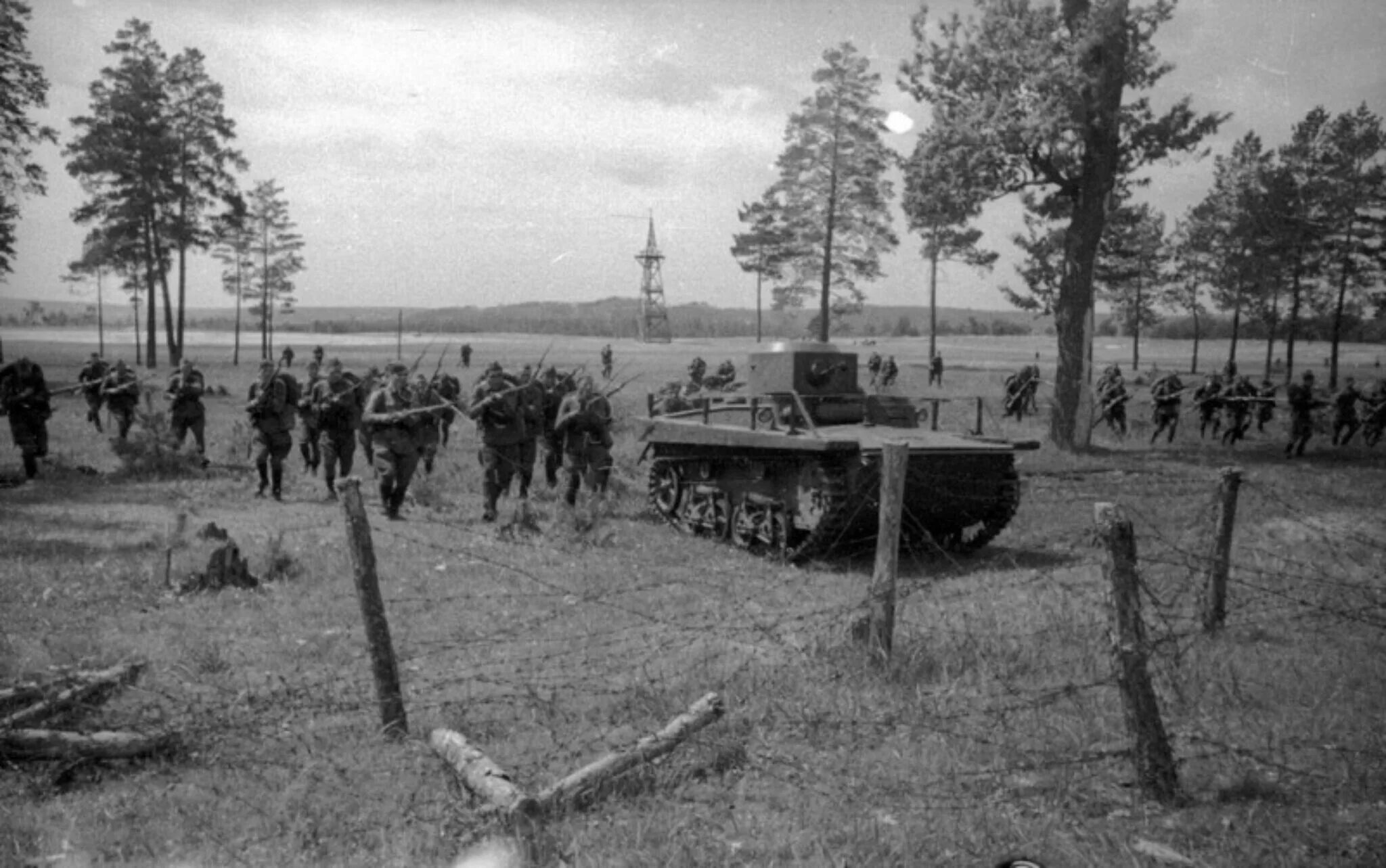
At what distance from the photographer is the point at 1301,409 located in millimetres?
20797

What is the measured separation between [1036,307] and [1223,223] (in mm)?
7925

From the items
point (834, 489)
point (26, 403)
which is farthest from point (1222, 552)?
point (26, 403)

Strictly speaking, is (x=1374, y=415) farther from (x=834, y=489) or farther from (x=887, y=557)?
(x=887, y=557)

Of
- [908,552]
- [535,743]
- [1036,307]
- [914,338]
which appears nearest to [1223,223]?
[1036,307]

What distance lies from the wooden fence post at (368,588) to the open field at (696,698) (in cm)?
35

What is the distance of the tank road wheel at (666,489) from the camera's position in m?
13.5

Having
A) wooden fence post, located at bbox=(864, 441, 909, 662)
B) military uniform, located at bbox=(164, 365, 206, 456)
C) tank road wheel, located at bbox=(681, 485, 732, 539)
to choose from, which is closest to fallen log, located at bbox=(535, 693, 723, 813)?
wooden fence post, located at bbox=(864, 441, 909, 662)

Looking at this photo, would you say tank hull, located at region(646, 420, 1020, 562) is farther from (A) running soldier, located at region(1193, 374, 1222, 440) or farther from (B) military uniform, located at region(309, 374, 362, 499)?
(A) running soldier, located at region(1193, 374, 1222, 440)

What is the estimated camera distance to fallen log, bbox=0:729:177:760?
5113 mm

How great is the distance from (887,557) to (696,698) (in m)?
1.43

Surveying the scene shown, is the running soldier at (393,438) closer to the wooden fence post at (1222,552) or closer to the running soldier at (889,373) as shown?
the wooden fence post at (1222,552)

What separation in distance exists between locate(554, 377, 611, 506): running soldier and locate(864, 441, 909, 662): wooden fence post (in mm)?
7593

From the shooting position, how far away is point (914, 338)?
79.4 meters

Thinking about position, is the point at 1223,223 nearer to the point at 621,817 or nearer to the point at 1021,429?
the point at 1021,429
